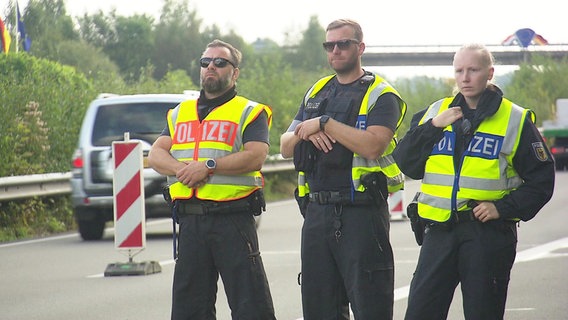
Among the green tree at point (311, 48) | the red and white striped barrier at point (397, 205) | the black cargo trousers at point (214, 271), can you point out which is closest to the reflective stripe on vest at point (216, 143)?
the black cargo trousers at point (214, 271)

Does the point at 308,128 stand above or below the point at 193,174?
above

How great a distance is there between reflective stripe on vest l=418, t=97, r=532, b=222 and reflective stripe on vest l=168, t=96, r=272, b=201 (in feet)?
4.31

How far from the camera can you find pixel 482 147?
6.92 metres

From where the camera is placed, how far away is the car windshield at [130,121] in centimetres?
1714

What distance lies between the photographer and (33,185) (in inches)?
755

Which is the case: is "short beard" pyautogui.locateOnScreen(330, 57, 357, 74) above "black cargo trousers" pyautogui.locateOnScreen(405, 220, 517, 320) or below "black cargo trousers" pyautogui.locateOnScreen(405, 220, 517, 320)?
above

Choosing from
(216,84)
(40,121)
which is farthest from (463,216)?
(40,121)

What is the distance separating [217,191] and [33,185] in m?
11.8

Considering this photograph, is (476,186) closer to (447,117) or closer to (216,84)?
(447,117)

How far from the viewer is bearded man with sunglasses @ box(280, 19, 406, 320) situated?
7.25 meters

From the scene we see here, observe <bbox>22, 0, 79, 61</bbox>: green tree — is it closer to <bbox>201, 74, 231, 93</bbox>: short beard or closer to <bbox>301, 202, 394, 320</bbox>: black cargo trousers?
<bbox>201, 74, 231, 93</bbox>: short beard

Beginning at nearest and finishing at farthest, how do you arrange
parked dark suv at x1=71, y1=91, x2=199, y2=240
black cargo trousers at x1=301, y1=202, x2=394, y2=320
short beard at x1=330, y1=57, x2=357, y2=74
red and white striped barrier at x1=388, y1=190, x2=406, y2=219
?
black cargo trousers at x1=301, y1=202, x2=394, y2=320 < short beard at x1=330, y1=57, x2=357, y2=74 < parked dark suv at x1=71, y1=91, x2=199, y2=240 < red and white striped barrier at x1=388, y1=190, x2=406, y2=219

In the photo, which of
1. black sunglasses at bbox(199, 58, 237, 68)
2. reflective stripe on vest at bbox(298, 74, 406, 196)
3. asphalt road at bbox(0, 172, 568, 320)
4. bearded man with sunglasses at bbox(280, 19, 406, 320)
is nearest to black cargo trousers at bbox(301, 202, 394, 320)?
bearded man with sunglasses at bbox(280, 19, 406, 320)

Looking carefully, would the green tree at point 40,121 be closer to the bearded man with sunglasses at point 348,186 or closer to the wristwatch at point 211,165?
the wristwatch at point 211,165
